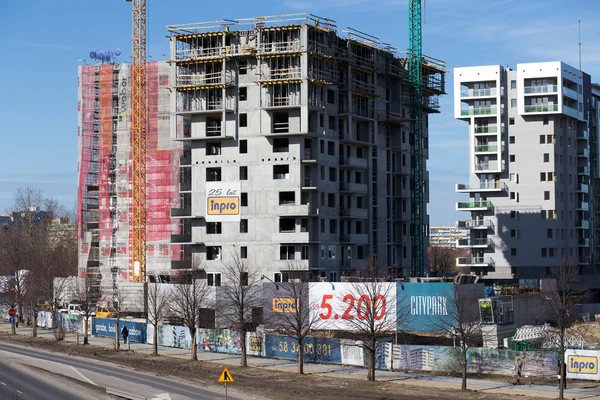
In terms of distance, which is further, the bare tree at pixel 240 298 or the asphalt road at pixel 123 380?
the bare tree at pixel 240 298

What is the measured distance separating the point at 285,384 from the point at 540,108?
8605 centimetres

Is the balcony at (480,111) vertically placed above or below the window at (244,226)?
above

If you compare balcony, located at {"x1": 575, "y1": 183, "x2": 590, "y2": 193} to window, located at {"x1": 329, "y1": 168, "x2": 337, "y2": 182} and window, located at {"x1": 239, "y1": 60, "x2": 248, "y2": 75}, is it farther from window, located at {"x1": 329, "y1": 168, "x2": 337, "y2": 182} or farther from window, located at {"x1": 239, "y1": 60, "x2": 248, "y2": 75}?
window, located at {"x1": 239, "y1": 60, "x2": 248, "y2": 75}

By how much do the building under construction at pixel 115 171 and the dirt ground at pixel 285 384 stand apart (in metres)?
44.9

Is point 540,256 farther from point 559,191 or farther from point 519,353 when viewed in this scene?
point 519,353

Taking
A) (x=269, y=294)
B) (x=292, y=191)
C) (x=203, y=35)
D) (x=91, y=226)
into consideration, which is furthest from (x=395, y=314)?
(x=91, y=226)

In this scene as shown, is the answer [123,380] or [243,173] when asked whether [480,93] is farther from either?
[123,380]

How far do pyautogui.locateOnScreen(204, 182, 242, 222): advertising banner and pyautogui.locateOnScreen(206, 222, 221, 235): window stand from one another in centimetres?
106

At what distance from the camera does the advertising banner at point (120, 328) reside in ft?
329

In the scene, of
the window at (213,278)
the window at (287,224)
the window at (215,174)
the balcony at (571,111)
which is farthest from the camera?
the balcony at (571,111)

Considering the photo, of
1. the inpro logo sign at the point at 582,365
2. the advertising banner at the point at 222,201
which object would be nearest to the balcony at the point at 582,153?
the advertising banner at the point at 222,201

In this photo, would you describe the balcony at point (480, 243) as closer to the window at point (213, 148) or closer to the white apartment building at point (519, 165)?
the white apartment building at point (519, 165)

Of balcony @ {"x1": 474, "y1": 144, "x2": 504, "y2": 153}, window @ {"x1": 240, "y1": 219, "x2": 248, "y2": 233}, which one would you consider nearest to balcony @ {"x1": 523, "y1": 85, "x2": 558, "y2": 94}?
balcony @ {"x1": 474, "y1": 144, "x2": 504, "y2": 153}

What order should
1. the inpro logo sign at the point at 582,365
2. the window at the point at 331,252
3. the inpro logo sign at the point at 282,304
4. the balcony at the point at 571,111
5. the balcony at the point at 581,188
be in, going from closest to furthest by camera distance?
1. the inpro logo sign at the point at 582,365
2. the inpro logo sign at the point at 282,304
3. the window at the point at 331,252
4. the balcony at the point at 571,111
5. the balcony at the point at 581,188
